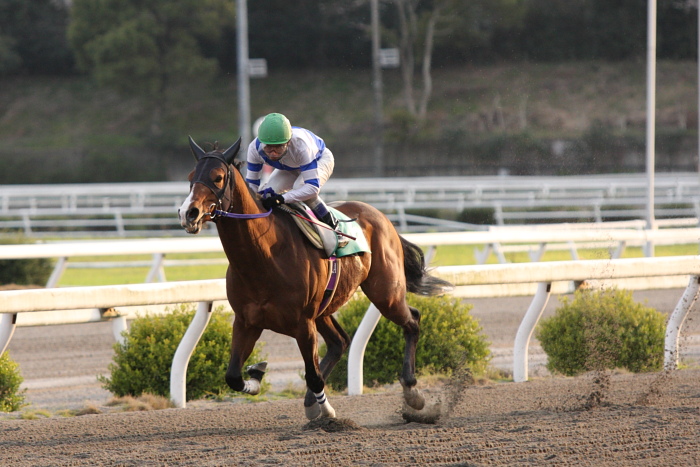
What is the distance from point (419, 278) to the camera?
549 centimetres

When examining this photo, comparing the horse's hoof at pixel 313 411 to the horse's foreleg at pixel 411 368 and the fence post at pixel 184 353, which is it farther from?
the fence post at pixel 184 353

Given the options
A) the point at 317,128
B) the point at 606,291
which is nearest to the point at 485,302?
the point at 606,291

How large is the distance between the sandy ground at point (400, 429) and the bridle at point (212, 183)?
98 cm

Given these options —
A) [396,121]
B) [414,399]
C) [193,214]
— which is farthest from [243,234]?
[396,121]

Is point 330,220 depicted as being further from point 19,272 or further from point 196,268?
point 196,268

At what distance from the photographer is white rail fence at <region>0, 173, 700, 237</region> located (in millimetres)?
17766

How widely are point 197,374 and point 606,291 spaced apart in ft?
8.88

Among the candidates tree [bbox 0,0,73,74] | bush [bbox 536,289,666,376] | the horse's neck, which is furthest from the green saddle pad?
tree [bbox 0,0,73,74]

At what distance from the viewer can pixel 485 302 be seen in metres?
10.6

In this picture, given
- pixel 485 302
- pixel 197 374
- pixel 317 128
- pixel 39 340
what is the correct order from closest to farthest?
pixel 197 374
pixel 39 340
pixel 485 302
pixel 317 128

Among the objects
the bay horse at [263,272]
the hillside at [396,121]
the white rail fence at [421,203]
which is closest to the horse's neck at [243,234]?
the bay horse at [263,272]

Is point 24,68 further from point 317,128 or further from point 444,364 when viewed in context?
point 444,364

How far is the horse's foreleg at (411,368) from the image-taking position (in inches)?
189

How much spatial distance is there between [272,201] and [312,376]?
2.73ft
